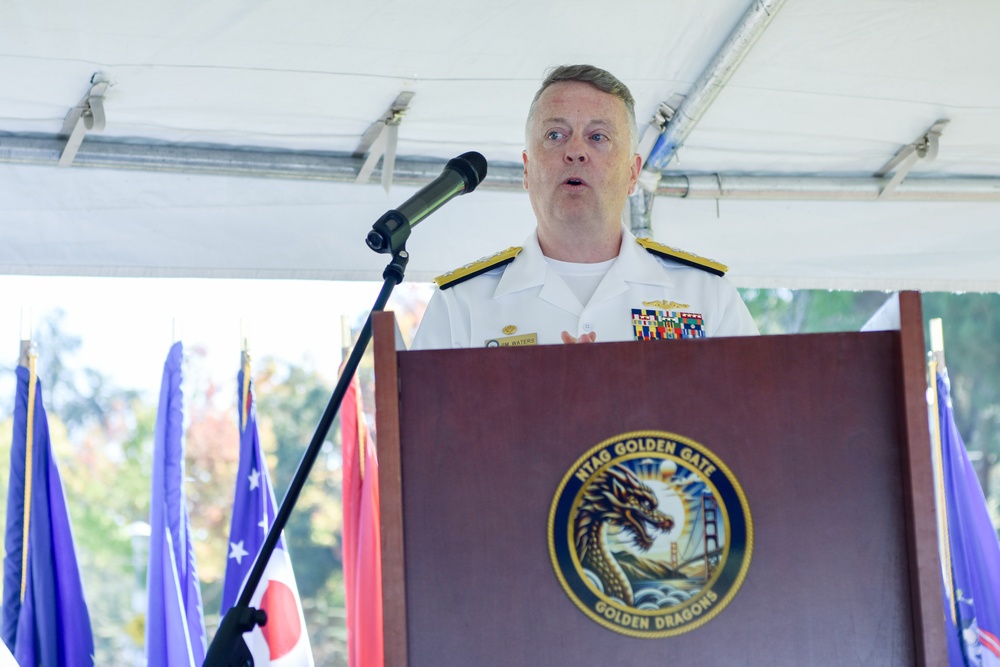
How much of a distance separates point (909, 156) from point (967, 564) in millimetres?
1383

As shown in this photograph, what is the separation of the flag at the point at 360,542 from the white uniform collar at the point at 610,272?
51.2 inches

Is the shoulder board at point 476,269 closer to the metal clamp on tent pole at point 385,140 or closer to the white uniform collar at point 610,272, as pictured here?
the white uniform collar at point 610,272

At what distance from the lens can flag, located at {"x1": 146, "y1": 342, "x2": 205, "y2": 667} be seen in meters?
3.33

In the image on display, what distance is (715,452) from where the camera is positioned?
107cm

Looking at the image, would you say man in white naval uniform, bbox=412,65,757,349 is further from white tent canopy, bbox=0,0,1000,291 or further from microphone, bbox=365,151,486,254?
white tent canopy, bbox=0,0,1000,291

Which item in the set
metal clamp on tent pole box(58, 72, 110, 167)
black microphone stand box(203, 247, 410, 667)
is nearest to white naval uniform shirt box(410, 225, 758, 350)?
black microphone stand box(203, 247, 410, 667)

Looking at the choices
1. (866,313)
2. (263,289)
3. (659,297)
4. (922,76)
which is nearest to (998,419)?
(866,313)

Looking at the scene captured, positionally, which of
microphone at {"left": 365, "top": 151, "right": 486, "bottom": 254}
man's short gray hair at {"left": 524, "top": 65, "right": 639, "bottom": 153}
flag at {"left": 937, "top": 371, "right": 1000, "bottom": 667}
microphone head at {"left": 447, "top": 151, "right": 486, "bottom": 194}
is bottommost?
flag at {"left": 937, "top": 371, "right": 1000, "bottom": 667}

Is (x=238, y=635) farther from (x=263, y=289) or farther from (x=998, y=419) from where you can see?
(x=998, y=419)

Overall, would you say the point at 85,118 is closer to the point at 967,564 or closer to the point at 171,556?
the point at 171,556

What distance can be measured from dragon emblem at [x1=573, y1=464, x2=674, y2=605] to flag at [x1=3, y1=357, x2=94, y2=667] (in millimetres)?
2562

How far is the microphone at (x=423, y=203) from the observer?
→ 1.42 m

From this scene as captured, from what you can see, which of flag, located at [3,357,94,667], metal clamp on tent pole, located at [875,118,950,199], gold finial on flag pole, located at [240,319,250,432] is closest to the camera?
flag, located at [3,357,94,667]

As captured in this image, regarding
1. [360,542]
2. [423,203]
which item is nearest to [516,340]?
[423,203]
